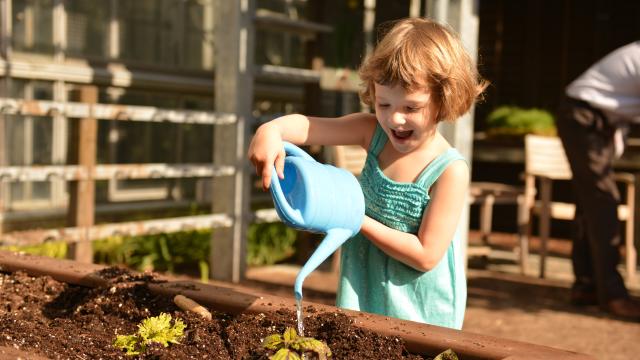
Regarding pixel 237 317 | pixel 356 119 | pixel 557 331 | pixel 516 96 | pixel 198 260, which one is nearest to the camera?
pixel 237 317

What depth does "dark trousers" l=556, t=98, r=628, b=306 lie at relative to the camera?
16.0 ft

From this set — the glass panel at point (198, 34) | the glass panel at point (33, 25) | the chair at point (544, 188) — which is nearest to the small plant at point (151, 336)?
the chair at point (544, 188)

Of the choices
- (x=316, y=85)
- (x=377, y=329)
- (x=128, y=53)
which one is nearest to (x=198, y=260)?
(x=316, y=85)

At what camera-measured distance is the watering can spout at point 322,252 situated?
155cm

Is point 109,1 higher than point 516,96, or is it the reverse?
point 109,1

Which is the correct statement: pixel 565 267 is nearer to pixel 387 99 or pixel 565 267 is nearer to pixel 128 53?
pixel 128 53

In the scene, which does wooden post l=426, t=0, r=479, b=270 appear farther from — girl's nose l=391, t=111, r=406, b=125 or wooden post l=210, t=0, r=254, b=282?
girl's nose l=391, t=111, r=406, b=125

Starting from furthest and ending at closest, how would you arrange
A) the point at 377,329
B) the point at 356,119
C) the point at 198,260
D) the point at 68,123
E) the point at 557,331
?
the point at 68,123 < the point at 198,260 < the point at 557,331 < the point at 356,119 < the point at 377,329

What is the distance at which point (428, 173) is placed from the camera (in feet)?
6.66

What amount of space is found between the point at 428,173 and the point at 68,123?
527 centimetres

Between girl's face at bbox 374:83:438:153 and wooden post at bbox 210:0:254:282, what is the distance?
3.72 meters

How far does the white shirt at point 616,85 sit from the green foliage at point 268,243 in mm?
2529

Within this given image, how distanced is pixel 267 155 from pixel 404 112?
0.36 meters

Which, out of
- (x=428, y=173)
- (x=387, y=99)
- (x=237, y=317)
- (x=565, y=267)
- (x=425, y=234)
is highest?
(x=387, y=99)
